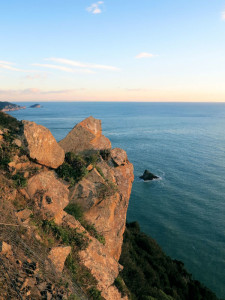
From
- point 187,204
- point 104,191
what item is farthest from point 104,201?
point 187,204

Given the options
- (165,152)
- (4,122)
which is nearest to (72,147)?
(4,122)

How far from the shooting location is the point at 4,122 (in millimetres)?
14219

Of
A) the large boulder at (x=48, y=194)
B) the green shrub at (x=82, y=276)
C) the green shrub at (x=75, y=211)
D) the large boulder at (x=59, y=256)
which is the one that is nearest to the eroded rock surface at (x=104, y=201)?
the green shrub at (x=75, y=211)

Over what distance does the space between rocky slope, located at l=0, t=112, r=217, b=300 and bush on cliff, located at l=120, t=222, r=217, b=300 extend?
145 mm

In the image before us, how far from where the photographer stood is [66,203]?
11734 mm

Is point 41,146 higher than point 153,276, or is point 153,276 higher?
point 41,146

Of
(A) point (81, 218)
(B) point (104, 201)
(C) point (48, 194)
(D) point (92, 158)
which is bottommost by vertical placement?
(A) point (81, 218)

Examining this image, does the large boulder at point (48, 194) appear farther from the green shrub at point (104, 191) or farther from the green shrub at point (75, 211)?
the green shrub at point (104, 191)

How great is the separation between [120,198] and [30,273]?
9.55m

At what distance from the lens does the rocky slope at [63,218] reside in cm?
718

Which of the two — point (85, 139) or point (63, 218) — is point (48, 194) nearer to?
point (63, 218)

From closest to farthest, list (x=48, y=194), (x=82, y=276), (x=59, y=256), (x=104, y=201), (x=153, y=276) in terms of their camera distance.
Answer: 1. (x=59, y=256)
2. (x=82, y=276)
3. (x=48, y=194)
4. (x=104, y=201)
5. (x=153, y=276)

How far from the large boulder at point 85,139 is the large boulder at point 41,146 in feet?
8.69

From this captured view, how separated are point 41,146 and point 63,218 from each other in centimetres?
458
